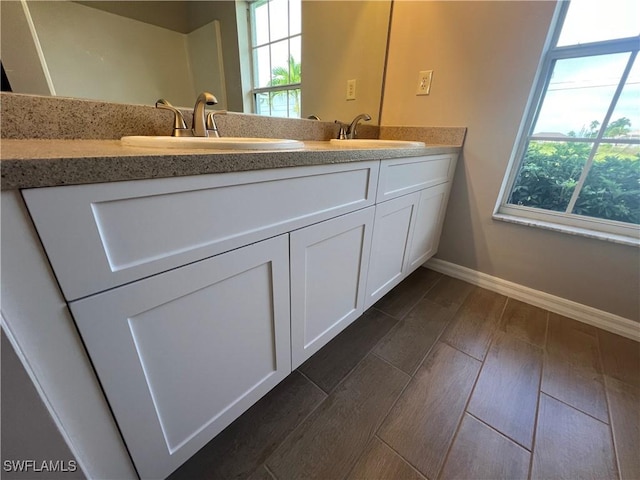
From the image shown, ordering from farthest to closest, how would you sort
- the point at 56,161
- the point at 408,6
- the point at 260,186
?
the point at 408,6, the point at 260,186, the point at 56,161

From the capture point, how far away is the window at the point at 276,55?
1.09 metres

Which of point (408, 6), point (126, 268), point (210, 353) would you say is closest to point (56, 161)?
point (126, 268)

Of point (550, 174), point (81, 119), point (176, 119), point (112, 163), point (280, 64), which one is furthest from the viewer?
point (550, 174)

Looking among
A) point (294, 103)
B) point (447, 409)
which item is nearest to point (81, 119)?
point (294, 103)

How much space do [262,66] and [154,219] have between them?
0.97 m

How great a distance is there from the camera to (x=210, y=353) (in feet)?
2.08

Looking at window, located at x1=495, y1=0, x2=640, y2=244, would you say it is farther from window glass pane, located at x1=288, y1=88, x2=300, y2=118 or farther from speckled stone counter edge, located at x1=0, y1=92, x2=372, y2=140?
speckled stone counter edge, located at x1=0, y1=92, x2=372, y2=140

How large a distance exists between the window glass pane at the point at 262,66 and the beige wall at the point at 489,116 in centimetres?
89

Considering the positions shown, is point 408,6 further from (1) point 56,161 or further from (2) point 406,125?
(1) point 56,161

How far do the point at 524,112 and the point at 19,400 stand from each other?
1984mm

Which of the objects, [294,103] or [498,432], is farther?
[294,103]

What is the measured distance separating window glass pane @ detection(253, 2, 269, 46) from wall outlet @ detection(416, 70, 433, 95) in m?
0.94

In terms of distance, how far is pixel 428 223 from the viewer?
1.54 metres

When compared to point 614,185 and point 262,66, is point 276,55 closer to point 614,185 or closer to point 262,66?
point 262,66
